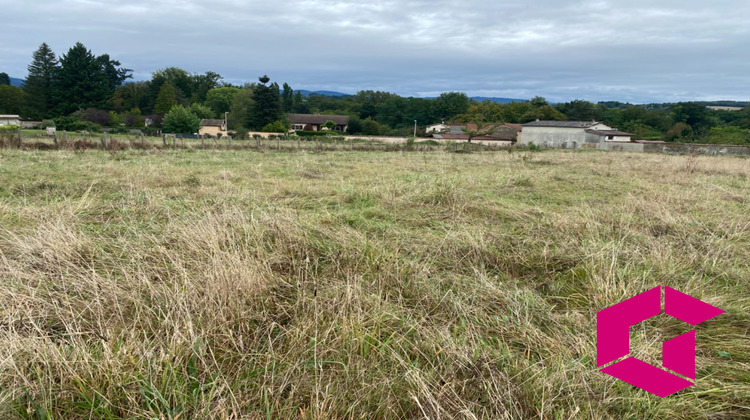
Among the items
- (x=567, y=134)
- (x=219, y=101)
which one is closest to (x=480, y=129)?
(x=567, y=134)

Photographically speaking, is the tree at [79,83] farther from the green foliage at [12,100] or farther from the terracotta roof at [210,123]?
the terracotta roof at [210,123]

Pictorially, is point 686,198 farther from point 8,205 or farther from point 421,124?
point 421,124

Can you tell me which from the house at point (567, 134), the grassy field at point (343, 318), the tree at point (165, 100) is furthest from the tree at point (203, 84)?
the grassy field at point (343, 318)

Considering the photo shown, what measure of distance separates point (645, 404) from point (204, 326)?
2330mm

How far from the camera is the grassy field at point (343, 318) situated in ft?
5.77

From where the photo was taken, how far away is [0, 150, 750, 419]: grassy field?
1760 mm

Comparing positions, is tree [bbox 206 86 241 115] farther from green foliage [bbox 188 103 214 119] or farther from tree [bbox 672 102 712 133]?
tree [bbox 672 102 712 133]

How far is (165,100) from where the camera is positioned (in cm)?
6981

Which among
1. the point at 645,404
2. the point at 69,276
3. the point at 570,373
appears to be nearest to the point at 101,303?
the point at 69,276

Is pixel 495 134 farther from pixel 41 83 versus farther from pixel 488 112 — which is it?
pixel 41 83

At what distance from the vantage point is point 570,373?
198 cm

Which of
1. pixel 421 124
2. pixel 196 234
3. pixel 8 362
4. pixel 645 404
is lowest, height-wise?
pixel 645 404

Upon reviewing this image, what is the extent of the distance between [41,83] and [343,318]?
271 ft

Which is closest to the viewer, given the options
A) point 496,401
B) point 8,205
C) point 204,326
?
point 496,401
